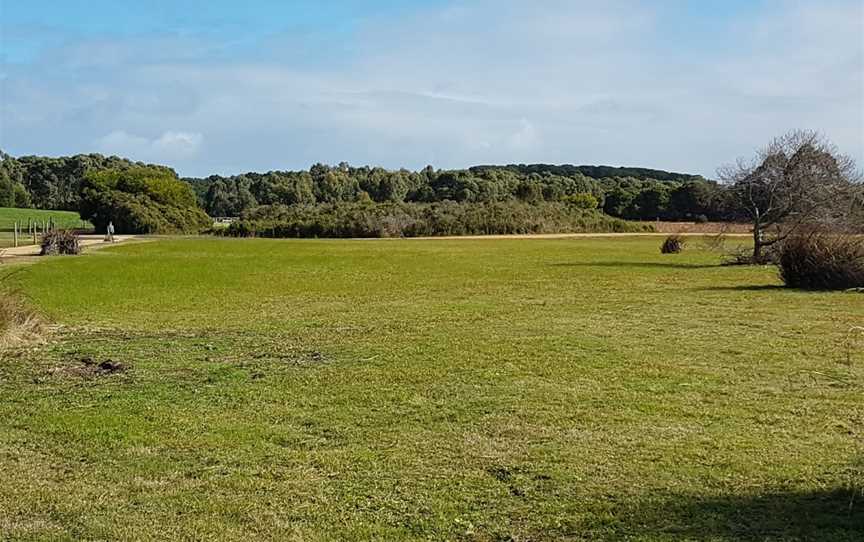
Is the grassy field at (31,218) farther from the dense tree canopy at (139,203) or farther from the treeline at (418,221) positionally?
the treeline at (418,221)

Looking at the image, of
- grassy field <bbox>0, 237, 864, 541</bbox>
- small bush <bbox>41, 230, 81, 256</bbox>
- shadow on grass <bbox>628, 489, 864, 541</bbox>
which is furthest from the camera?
small bush <bbox>41, 230, 81, 256</bbox>

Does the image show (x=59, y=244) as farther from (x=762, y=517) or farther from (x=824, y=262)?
(x=762, y=517)

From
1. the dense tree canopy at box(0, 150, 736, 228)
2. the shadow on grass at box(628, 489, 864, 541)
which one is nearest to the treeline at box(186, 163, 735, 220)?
the dense tree canopy at box(0, 150, 736, 228)

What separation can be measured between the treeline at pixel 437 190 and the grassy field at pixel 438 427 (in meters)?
77.2

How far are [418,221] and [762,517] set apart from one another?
76.2 meters

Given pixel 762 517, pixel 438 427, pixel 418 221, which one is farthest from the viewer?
pixel 418 221

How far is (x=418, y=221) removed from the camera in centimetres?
8106

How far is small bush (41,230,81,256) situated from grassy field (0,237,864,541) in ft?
90.0

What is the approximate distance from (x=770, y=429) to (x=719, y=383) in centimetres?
212

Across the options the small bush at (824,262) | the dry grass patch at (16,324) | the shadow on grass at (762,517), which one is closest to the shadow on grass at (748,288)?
the small bush at (824,262)

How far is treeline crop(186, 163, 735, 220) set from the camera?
343ft

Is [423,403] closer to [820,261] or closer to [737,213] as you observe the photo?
[820,261]

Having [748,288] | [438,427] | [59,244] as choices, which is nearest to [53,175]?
[59,244]

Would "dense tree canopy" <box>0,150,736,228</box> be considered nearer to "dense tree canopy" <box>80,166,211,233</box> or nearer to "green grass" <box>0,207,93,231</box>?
"green grass" <box>0,207,93,231</box>
